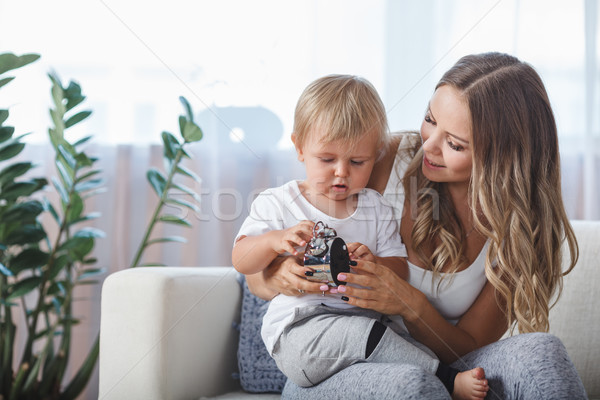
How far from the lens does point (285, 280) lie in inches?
41.8

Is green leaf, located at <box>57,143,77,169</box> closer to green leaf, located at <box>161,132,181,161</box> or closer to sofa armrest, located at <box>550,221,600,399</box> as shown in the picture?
green leaf, located at <box>161,132,181,161</box>

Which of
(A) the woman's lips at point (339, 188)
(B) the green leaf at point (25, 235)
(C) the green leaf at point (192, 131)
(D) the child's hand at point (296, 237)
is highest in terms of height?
(C) the green leaf at point (192, 131)

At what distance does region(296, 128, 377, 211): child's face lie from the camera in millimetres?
1101

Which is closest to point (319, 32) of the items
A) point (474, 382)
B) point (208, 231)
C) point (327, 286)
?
point (208, 231)

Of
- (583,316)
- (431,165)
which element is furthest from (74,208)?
(583,316)

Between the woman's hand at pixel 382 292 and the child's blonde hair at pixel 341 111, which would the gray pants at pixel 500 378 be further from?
the child's blonde hair at pixel 341 111

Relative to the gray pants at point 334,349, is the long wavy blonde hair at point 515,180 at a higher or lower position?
higher

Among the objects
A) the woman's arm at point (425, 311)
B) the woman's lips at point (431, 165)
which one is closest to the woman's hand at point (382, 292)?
the woman's arm at point (425, 311)

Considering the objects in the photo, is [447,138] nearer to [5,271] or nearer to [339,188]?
[339,188]

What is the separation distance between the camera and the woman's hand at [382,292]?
102 cm

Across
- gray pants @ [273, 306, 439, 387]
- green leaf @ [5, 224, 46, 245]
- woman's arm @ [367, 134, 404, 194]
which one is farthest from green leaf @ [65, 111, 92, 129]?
gray pants @ [273, 306, 439, 387]

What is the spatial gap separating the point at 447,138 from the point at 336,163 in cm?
22

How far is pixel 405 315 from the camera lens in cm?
108

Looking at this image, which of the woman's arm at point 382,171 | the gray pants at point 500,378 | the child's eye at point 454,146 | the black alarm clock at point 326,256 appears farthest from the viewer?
the woman's arm at point 382,171
